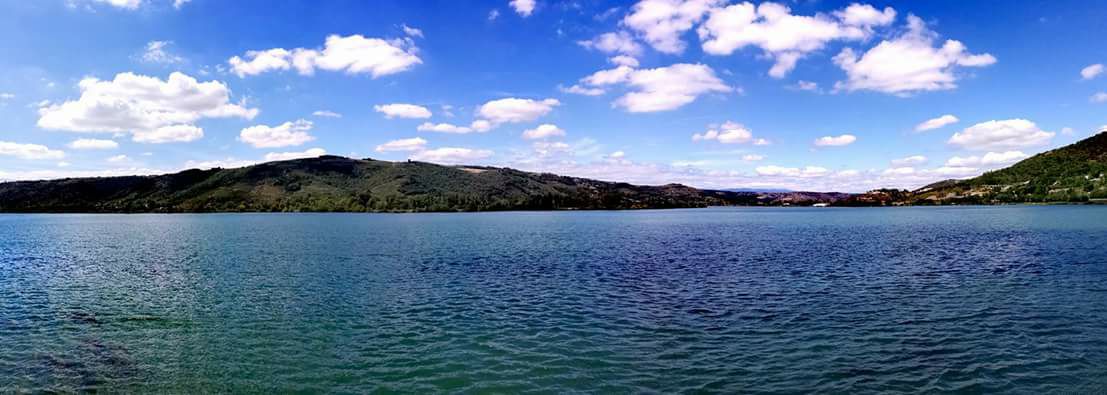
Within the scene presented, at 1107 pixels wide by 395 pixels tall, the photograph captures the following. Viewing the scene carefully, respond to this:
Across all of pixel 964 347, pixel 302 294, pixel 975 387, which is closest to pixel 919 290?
pixel 964 347

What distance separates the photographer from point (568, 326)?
29.9 meters

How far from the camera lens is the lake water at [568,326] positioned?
841 inches

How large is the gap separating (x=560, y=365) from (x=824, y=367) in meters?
9.86

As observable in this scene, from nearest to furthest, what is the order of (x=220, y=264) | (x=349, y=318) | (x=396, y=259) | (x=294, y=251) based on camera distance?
1. (x=349, y=318)
2. (x=220, y=264)
3. (x=396, y=259)
4. (x=294, y=251)

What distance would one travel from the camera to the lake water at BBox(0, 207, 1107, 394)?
841 inches

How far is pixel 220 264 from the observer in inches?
2454

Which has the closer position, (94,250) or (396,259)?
(396,259)

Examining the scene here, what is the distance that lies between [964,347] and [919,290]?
1714 cm

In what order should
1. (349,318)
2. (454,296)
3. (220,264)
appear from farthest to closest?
1. (220,264)
2. (454,296)
3. (349,318)

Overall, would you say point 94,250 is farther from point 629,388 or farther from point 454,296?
point 629,388

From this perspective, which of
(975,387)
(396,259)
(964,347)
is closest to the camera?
(975,387)

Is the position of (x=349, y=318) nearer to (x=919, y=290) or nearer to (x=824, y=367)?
(x=824, y=367)

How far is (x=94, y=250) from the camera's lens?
8200 centimetres

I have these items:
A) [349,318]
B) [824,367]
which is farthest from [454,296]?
[824,367]
